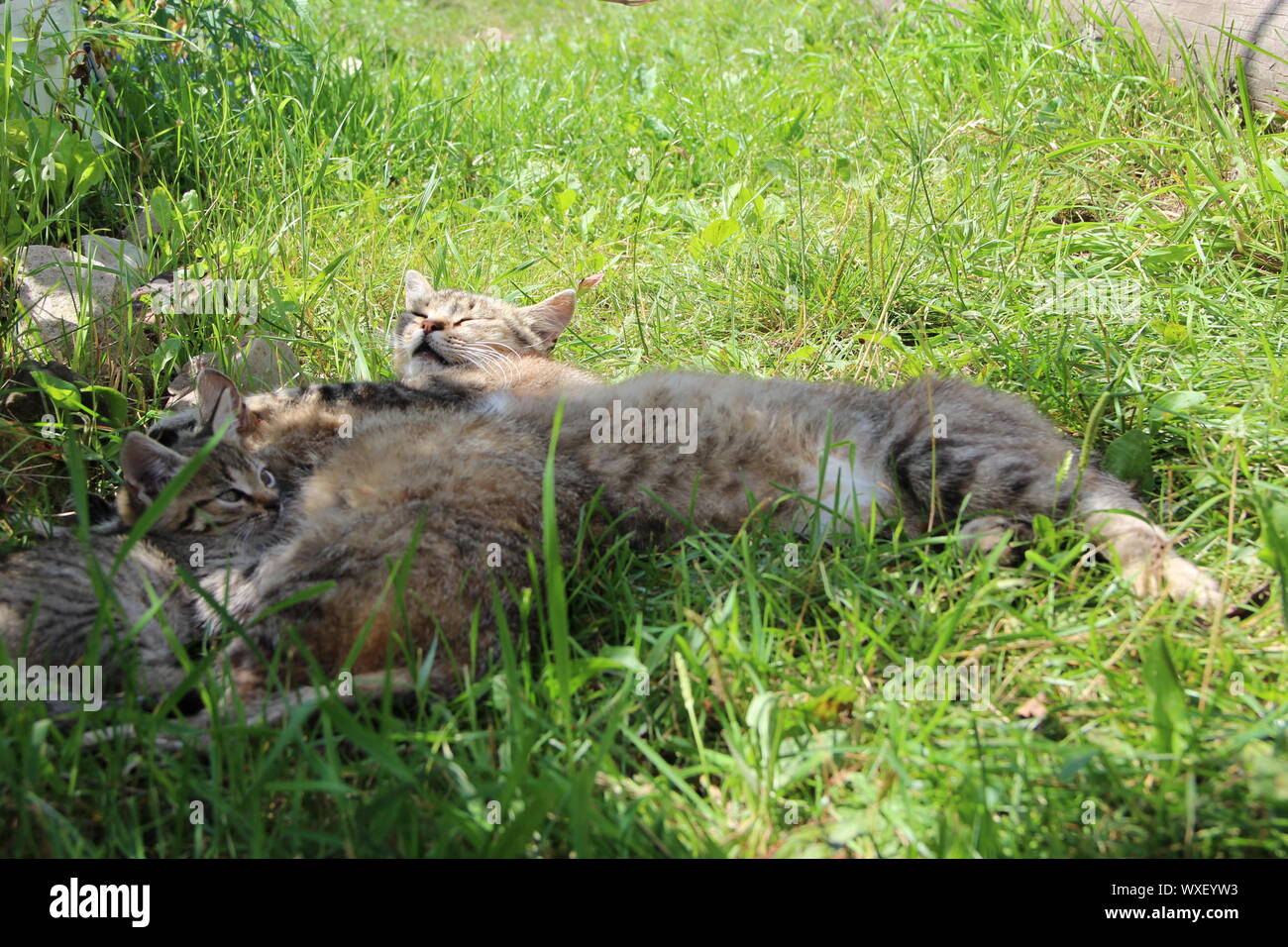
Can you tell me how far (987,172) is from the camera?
4488 millimetres

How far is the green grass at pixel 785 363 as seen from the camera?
76.0 inches

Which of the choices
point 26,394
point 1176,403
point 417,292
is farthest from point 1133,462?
point 26,394

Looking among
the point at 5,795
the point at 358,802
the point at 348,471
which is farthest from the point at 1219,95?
the point at 5,795

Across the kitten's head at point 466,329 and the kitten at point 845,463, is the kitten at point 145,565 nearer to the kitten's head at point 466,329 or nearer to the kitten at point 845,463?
the kitten at point 845,463

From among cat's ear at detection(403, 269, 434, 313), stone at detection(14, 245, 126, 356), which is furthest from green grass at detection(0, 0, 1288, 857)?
cat's ear at detection(403, 269, 434, 313)

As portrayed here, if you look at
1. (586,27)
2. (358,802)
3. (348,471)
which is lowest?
(358,802)

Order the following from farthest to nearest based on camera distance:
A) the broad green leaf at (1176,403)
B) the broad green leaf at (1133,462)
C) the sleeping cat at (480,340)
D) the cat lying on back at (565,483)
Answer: the sleeping cat at (480,340) < the broad green leaf at (1176,403) < the broad green leaf at (1133,462) < the cat lying on back at (565,483)

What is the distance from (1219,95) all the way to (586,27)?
489 cm

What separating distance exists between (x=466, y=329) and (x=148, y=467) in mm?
1392

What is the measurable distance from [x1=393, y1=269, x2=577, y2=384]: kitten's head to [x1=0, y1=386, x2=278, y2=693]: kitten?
0.96 m

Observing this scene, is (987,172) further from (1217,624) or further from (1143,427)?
(1217,624)

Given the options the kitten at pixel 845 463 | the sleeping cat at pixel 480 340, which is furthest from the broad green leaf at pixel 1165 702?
the sleeping cat at pixel 480 340

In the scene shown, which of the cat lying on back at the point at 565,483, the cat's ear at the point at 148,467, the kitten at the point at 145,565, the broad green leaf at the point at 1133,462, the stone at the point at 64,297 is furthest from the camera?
the stone at the point at 64,297

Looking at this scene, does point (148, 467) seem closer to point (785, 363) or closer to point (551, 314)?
point (551, 314)
